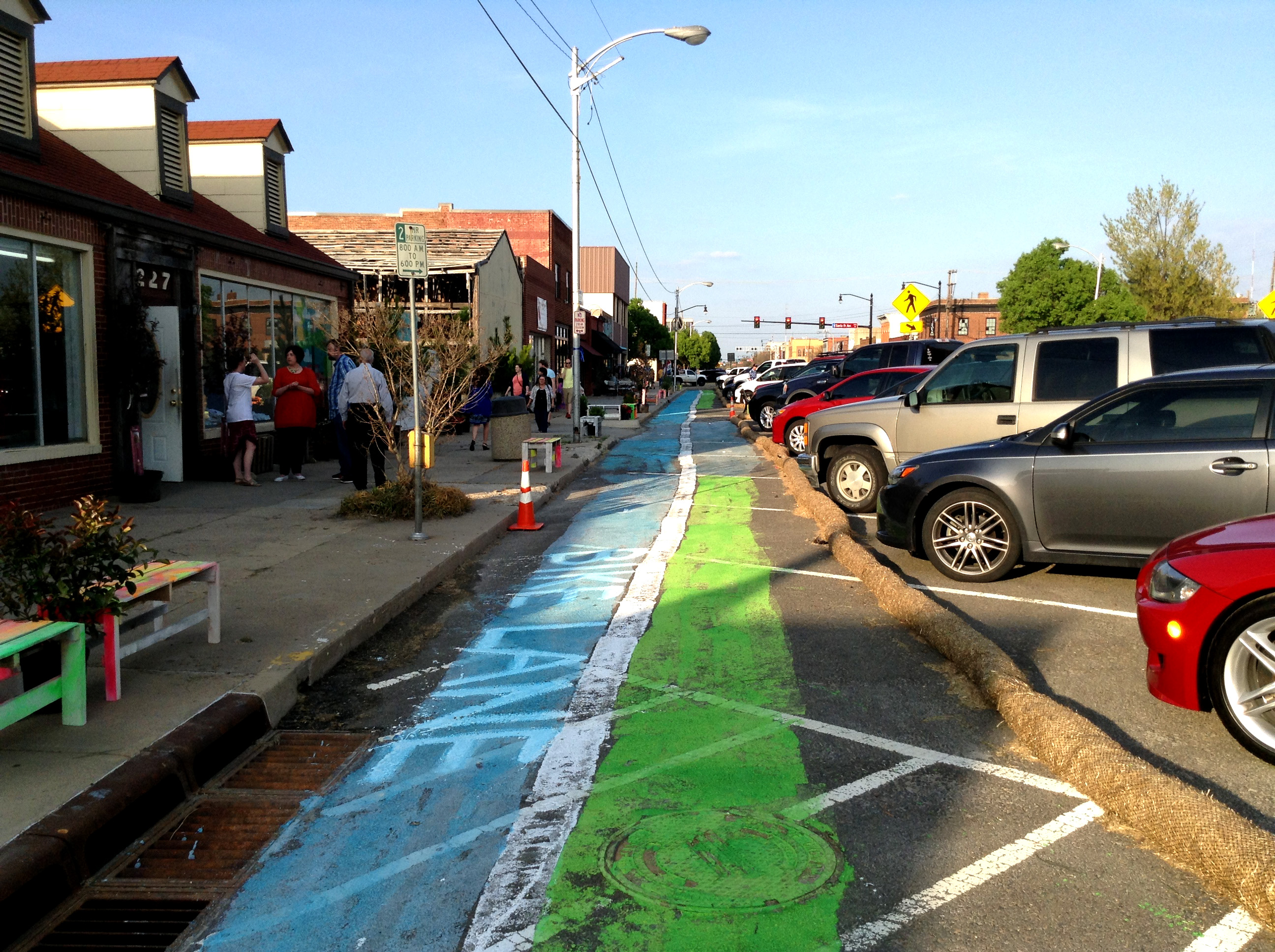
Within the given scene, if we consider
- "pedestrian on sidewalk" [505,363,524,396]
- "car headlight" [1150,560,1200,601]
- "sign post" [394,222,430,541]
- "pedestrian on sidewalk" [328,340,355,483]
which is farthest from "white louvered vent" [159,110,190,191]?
"car headlight" [1150,560,1200,601]

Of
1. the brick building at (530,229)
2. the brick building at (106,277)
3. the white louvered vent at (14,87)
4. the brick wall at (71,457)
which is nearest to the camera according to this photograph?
the brick wall at (71,457)

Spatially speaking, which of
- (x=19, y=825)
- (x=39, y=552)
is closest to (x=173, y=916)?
(x=19, y=825)

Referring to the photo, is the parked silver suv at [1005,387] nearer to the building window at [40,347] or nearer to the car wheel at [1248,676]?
the car wheel at [1248,676]

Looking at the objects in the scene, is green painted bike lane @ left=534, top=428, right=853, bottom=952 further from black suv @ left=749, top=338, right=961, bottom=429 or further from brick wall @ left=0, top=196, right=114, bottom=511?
black suv @ left=749, top=338, right=961, bottom=429

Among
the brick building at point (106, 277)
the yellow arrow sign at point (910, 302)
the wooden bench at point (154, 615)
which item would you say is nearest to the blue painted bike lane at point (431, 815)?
the wooden bench at point (154, 615)

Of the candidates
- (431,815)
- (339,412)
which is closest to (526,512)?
(339,412)

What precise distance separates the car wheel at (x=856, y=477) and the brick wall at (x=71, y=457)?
8647 millimetres

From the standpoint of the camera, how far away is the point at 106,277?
12180 millimetres

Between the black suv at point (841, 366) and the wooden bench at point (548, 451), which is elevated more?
the black suv at point (841, 366)

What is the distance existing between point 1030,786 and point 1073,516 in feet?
12.0

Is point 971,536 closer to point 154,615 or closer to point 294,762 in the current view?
point 294,762

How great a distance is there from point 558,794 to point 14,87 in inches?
446

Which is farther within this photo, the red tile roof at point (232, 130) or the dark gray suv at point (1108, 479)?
the red tile roof at point (232, 130)

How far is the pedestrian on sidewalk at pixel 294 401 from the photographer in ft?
45.7
